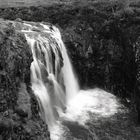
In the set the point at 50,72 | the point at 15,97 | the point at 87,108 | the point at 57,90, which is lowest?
the point at 87,108

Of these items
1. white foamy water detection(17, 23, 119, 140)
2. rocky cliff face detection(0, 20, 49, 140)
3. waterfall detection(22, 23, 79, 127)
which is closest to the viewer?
rocky cliff face detection(0, 20, 49, 140)

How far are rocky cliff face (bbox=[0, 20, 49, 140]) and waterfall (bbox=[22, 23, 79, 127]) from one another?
6.97ft

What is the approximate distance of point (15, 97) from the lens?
349 inches

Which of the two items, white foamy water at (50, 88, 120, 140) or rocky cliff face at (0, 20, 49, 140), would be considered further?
white foamy water at (50, 88, 120, 140)

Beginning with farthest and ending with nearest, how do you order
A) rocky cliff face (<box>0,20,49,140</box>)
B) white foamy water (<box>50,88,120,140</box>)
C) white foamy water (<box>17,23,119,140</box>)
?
1. white foamy water (<box>17,23,119,140</box>)
2. white foamy water (<box>50,88,120,140</box>)
3. rocky cliff face (<box>0,20,49,140</box>)

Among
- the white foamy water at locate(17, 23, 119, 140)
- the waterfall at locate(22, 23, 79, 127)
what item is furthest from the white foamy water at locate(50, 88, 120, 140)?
the waterfall at locate(22, 23, 79, 127)

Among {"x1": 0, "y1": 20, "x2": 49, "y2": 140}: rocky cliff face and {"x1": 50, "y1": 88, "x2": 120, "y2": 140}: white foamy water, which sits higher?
{"x1": 0, "y1": 20, "x2": 49, "y2": 140}: rocky cliff face

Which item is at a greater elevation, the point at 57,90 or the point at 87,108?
the point at 57,90

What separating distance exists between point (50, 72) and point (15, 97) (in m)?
6.03

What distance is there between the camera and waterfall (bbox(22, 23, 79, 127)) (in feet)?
41.3

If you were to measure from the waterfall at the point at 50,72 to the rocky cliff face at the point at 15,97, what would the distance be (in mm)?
2123

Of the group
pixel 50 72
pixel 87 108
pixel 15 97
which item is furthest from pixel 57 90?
pixel 15 97

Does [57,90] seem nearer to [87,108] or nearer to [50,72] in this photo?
[50,72]

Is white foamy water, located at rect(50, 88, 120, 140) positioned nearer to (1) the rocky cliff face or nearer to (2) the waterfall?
(2) the waterfall
